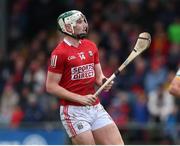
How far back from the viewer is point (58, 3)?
21.5 metres

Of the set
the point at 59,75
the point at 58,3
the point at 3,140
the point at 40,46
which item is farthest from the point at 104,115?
the point at 58,3

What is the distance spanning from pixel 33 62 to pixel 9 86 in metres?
0.75

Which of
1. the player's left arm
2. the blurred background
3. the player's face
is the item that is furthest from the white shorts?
the blurred background

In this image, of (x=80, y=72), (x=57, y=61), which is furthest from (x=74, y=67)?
(x=57, y=61)

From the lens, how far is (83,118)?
10.5 metres

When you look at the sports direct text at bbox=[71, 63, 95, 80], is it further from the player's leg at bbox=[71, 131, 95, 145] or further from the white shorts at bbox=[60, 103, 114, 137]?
the player's leg at bbox=[71, 131, 95, 145]

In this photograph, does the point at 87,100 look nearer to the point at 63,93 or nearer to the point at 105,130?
the point at 63,93

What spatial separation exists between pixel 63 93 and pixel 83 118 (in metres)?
0.41

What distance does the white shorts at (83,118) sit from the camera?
10.5 meters

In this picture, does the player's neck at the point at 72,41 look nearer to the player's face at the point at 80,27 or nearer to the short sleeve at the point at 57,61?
the player's face at the point at 80,27

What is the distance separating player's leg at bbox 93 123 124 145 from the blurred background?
5444mm

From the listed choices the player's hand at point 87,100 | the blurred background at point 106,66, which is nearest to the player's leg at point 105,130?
the player's hand at point 87,100

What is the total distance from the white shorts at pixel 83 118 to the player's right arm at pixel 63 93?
0.56ft

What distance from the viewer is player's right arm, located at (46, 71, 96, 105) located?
10.3m
